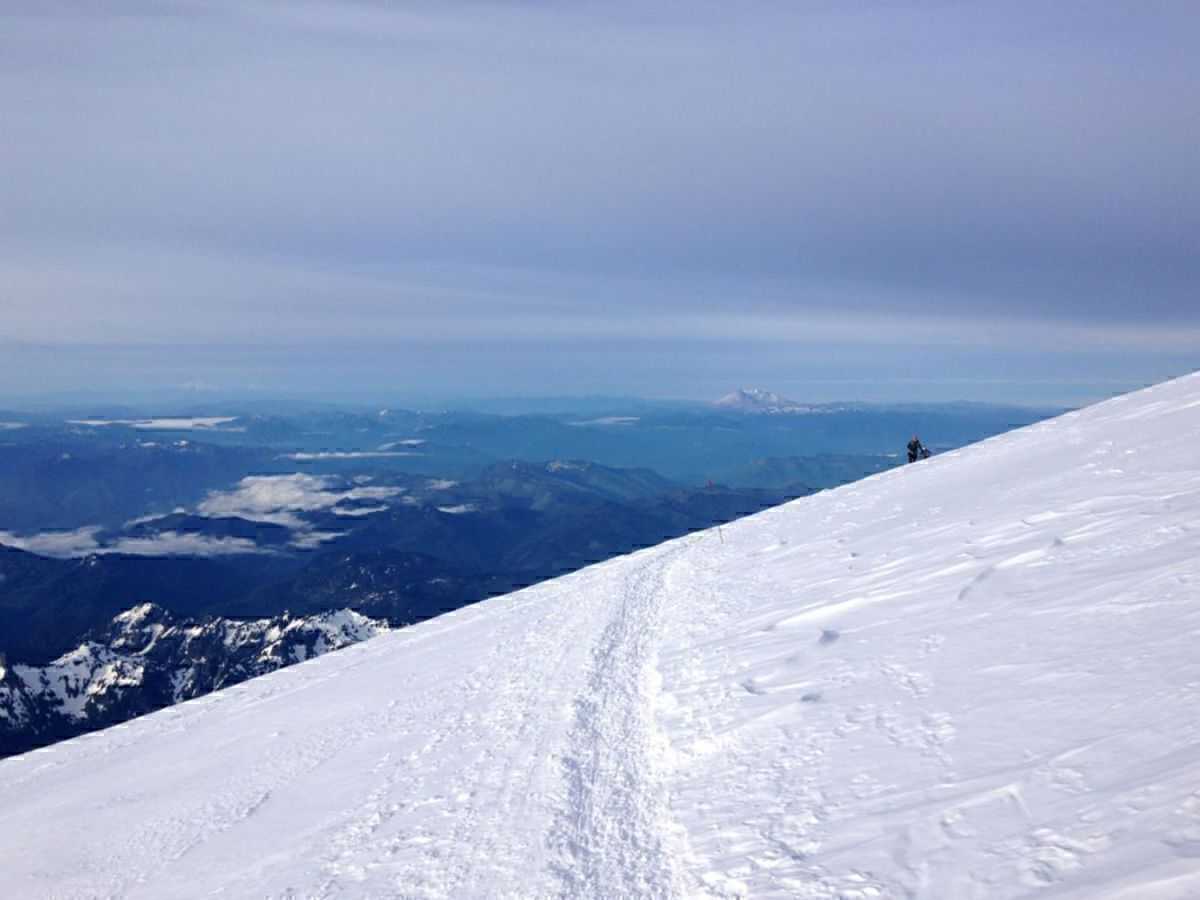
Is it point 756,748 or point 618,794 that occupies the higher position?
point 756,748

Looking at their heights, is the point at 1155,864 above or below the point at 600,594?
above

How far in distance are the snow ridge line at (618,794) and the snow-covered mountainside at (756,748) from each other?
5 cm

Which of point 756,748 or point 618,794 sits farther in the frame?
point 756,748

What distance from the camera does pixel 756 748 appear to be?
Result: 11.4m

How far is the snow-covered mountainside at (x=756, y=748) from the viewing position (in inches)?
313

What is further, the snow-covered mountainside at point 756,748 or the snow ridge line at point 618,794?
the snow ridge line at point 618,794

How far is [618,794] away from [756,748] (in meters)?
2.25

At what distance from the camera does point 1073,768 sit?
8.14 metres

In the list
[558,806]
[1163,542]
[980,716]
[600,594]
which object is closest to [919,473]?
[600,594]

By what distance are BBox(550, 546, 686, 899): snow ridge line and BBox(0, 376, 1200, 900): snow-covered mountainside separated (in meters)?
0.05

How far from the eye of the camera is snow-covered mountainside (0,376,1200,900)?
794 centimetres

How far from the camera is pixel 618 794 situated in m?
10.9

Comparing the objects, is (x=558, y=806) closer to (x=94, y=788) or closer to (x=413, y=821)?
(x=413, y=821)

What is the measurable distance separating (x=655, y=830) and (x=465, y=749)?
5.06 m
